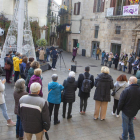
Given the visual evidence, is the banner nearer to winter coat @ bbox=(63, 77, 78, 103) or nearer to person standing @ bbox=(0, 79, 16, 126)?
winter coat @ bbox=(63, 77, 78, 103)

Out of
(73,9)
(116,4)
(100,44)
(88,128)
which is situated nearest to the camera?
(88,128)

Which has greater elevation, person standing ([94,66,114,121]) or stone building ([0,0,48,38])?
stone building ([0,0,48,38])

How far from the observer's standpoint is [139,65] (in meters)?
12.0

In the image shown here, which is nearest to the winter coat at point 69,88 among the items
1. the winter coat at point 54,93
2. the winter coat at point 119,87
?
the winter coat at point 54,93

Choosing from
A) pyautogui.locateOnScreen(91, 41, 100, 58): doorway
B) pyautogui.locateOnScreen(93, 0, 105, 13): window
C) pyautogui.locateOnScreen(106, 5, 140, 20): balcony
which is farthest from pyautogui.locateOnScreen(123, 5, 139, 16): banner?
pyautogui.locateOnScreen(91, 41, 100, 58): doorway

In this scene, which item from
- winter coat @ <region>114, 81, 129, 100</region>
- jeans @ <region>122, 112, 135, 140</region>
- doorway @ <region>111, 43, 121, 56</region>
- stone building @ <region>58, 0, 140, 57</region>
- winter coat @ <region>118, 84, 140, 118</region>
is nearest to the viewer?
winter coat @ <region>118, 84, 140, 118</region>

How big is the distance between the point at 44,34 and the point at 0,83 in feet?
59.2

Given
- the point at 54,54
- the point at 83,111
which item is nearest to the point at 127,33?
the point at 54,54

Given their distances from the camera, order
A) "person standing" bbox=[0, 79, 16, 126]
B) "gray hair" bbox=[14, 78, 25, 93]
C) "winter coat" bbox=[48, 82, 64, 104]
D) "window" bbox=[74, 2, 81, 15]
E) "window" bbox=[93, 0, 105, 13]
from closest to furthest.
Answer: "gray hair" bbox=[14, 78, 25, 93] → "person standing" bbox=[0, 79, 16, 126] → "winter coat" bbox=[48, 82, 64, 104] → "window" bbox=[93, 0, 105, 13] → "window" bbox=[74, 2, 81, 15]

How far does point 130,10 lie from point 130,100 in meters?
15.3

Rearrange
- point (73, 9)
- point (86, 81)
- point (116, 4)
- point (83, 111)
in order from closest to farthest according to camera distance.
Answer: point (86, 81)
point (83, 111)
point (116, 4)
point (73, 9)

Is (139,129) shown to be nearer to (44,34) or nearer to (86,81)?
(86,81)

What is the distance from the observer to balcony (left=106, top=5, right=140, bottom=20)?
16.3 metres

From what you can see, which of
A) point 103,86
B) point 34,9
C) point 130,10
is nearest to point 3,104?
point 103,86
